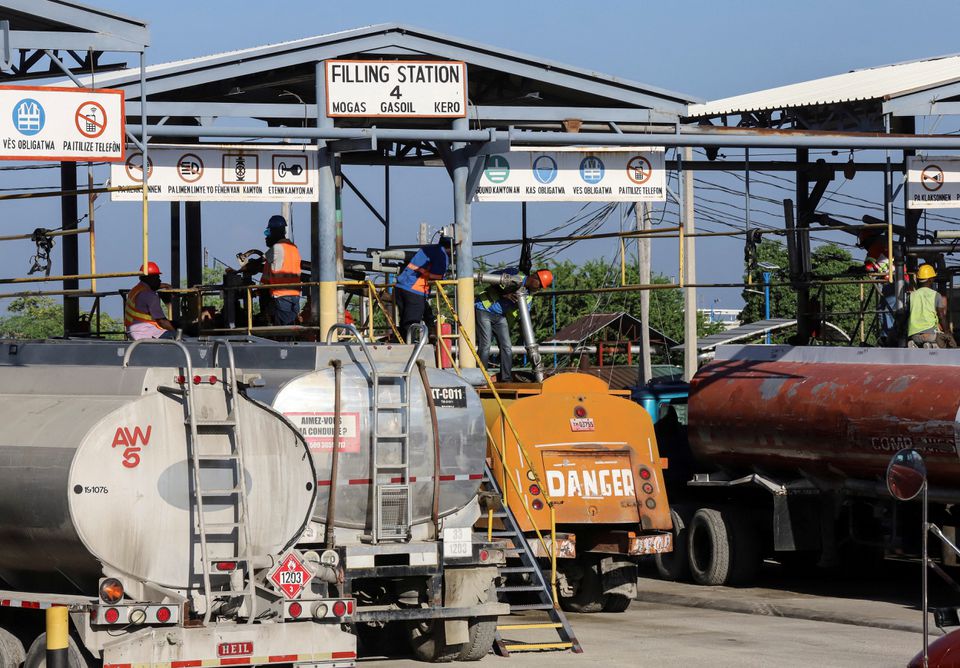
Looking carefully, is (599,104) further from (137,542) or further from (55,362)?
(137,542)

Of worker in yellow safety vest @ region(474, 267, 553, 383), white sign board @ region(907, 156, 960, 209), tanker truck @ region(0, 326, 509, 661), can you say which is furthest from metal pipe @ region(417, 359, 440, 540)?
white sign board @ region(907, 156, 960, 209)

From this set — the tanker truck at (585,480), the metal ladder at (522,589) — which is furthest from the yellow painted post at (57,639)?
the tanker truck at (585,480)

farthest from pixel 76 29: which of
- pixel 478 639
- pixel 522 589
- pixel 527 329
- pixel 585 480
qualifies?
pixel 478 639

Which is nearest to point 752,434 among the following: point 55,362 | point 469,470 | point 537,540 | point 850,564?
point 850,564

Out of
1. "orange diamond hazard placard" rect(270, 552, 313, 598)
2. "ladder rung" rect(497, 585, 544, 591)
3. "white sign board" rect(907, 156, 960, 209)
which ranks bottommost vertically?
"ladder rung" rect(497, 585, 544, 591)

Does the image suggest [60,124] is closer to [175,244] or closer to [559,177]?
[559,177]

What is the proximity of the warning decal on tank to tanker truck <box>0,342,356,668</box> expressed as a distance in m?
0.77

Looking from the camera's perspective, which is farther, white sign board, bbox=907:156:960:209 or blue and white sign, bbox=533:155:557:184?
white sign board, bbox=907:156:960:209

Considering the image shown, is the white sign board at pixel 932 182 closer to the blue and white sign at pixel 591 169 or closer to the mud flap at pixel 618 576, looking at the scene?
the blue and white sign at pixel 591 169

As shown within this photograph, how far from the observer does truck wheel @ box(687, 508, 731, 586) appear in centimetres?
1992

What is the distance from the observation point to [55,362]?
41.4 ft

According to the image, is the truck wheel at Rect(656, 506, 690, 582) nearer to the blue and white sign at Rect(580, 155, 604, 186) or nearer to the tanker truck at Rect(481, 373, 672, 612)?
the tanker truck at Rect(481, 373, 672, 612)

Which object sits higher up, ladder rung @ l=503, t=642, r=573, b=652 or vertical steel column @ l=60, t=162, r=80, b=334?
vertical steel column @ l=60, t=162, r=80, b=334

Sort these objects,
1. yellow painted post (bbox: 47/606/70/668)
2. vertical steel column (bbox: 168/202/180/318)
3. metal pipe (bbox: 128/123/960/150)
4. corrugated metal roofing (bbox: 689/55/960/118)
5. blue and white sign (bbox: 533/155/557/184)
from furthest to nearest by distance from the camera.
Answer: vertical steel column (bbox: 168/202/180/318) < corrugated metal roofing (bbox: 689/55/960/118) < blue and white sign (bbox: 533/155/557/184) < metal pipe (bbox: 128/123/960/150) < yellow painted post (bbox: 47/606/70/668)
